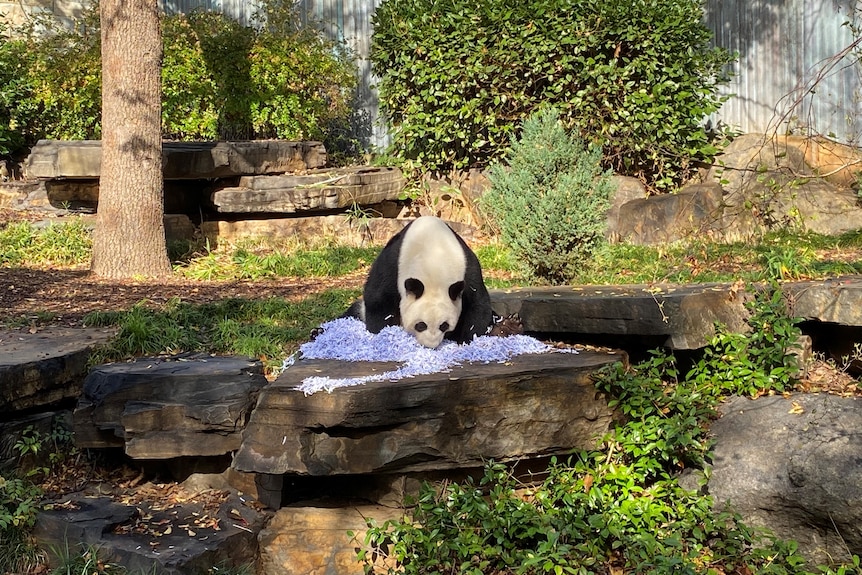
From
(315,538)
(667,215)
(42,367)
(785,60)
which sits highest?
(785,60)

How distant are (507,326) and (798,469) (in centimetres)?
189

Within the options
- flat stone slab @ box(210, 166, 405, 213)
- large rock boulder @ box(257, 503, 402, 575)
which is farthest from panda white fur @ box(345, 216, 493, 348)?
flat stone slab @ box(210, 166, 405, 213)

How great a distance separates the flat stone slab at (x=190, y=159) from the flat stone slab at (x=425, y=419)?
619 centimetres

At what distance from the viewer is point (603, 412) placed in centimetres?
475

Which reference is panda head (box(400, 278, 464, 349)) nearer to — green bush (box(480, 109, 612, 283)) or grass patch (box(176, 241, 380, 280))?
green bush (box(480, 109, 612, 283))

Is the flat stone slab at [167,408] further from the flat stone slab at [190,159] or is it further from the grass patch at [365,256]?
the flat stone slab at [190,159]

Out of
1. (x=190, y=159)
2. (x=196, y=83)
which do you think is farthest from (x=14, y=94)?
(x=190, y=159)

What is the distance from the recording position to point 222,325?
21.7ft

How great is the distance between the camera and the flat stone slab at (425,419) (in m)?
4.23

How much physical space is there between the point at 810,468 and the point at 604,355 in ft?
4.04

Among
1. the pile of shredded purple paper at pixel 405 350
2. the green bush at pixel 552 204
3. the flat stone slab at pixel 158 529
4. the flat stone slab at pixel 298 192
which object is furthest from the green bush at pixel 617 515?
the flat stone slab at pixel 298 192

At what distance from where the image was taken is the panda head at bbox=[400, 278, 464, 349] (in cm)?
482

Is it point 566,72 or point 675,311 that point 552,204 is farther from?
point 566,72

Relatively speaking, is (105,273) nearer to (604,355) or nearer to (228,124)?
(228,124)
